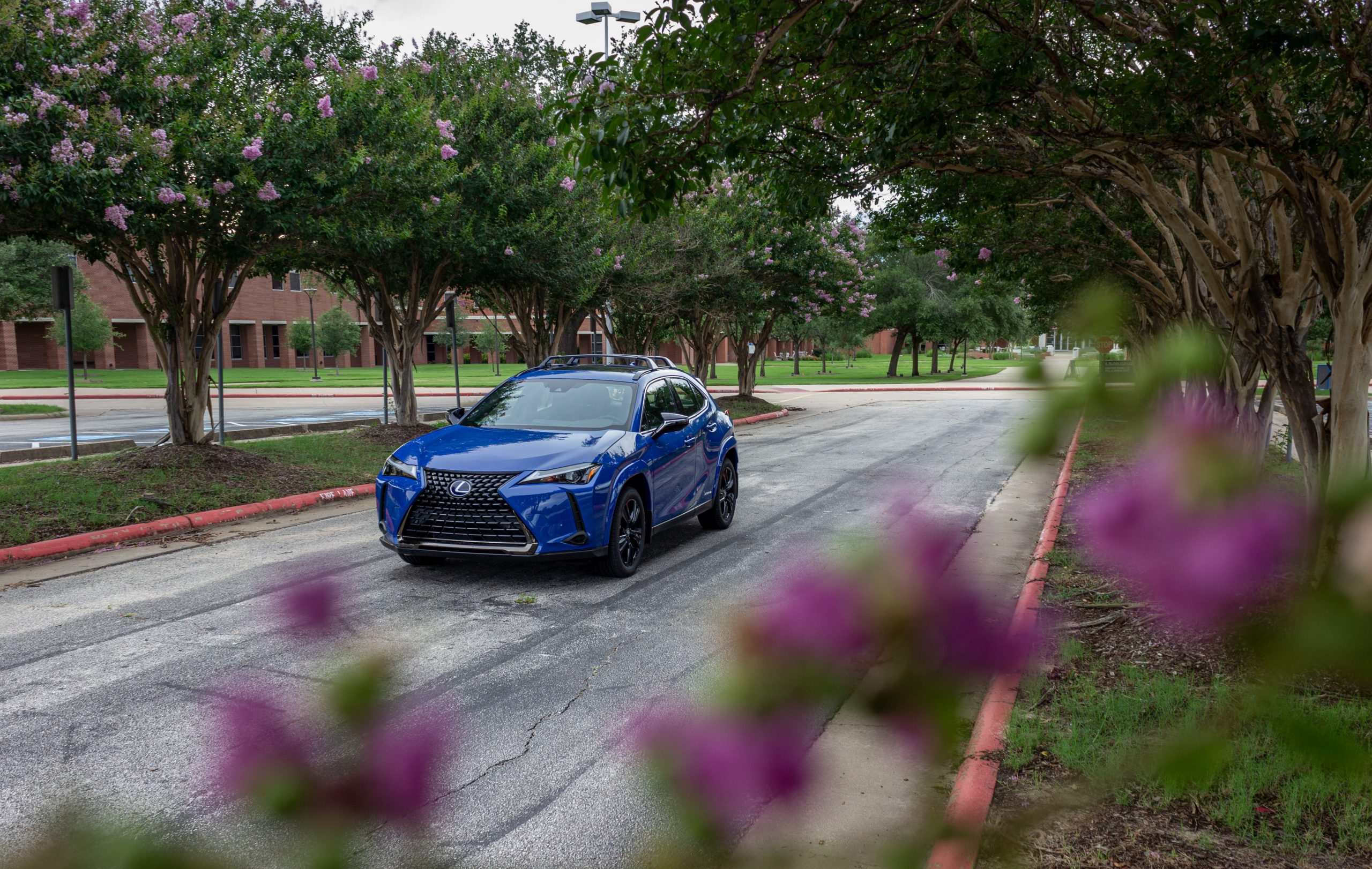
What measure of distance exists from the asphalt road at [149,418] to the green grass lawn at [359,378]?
7.23m

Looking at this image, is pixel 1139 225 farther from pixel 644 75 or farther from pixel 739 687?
pixel 739 687

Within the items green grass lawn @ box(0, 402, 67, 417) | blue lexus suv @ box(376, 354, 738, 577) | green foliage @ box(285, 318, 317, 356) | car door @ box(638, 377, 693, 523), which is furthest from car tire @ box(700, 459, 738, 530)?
green foliage @ box(285, 318, 317, 356)

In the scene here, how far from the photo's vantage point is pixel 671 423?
29.9ft

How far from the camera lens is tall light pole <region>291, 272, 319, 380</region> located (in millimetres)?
51981

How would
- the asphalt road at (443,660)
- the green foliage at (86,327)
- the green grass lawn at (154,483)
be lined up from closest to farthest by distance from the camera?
the asphalt road at (443,660)
the green grass lawn at (154,483)
the green foliage at (86,327)

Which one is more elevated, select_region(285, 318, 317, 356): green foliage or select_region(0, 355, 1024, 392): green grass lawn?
select_region(285, 318, 317, 356): green foliage

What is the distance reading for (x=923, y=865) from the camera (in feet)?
2.70

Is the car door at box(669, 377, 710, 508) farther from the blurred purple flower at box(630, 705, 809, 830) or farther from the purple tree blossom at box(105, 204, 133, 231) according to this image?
the blurred purple flower at box(630, 705, 809, 830)

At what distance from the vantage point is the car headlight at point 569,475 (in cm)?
778

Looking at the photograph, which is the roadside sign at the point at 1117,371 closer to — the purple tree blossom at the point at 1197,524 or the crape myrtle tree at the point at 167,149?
the purple tree blossom at the point at 1197,524

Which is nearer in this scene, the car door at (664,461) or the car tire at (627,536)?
the car tire at (627,536)

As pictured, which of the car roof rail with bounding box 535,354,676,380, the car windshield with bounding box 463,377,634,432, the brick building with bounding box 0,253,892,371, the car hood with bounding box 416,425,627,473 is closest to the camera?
the car hood with bounding box 416,425,627,473

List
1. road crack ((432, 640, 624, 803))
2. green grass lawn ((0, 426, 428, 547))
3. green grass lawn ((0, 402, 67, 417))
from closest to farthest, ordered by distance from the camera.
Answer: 1. road crack ((432, 640, 624, 803))
2. green grass lawn ((0, 426, 428, 547))
3. green grass lawn ((0, 402, 67, 417))

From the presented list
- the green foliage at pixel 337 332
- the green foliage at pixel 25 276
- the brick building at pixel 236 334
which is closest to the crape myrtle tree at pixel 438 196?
the green foliage at pixel 25 276
